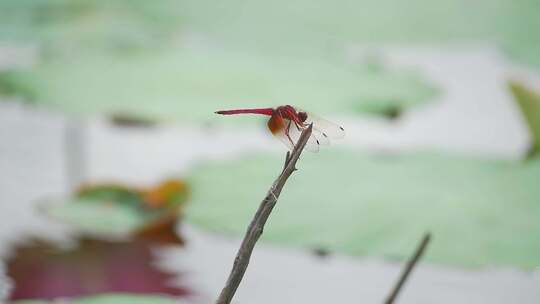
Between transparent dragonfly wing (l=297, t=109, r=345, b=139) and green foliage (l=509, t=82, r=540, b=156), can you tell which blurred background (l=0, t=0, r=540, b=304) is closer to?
green foliage (l=509, t=82, r=540, b=156)

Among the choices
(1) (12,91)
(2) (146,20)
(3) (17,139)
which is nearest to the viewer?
(1) (12,91)

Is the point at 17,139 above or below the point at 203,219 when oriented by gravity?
above

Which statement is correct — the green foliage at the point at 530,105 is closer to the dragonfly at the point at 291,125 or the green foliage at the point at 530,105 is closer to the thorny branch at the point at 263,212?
the dragonfly at the point at 291,125

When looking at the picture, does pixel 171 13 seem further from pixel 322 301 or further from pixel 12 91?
pixel 322 301

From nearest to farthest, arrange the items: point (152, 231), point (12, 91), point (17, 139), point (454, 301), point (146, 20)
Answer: point (454, 301), point (152, 231), point (12, 91), point (17, 139), point (146, 20)

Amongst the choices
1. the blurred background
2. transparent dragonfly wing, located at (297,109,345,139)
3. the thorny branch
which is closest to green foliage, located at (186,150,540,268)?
the blurred background

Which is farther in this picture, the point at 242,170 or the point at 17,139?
the point at 17,139

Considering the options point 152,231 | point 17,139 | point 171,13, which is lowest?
point 152,231

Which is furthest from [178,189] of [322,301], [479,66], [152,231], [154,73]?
[479,66]

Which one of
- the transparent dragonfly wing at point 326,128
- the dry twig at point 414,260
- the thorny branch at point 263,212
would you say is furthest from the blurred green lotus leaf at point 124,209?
the thorny branch at point 263,212
